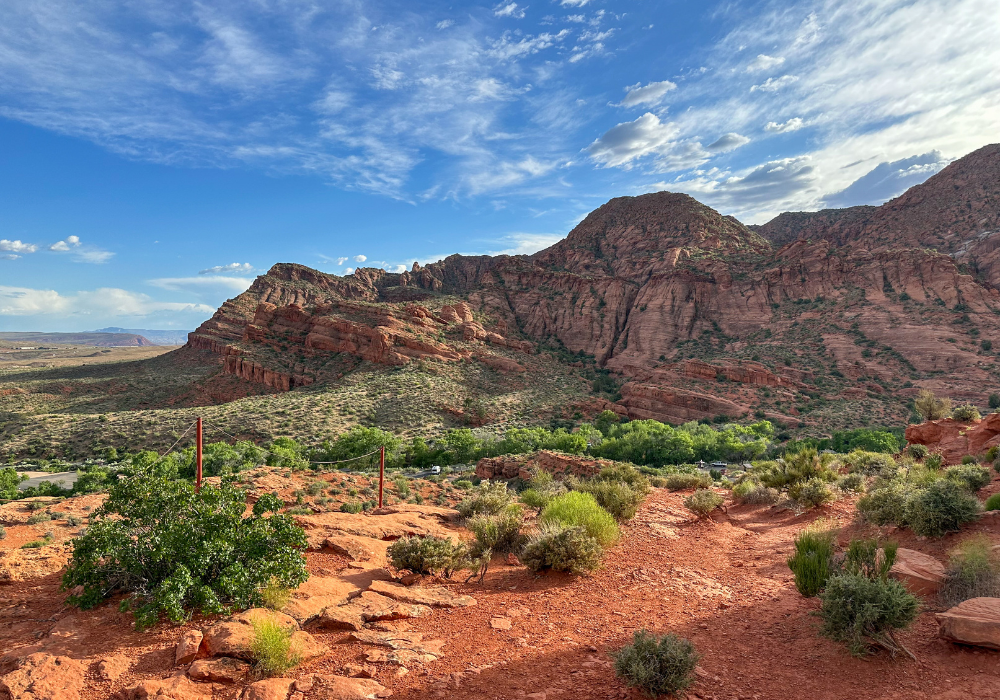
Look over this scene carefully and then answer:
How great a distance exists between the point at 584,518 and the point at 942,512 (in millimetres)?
6706

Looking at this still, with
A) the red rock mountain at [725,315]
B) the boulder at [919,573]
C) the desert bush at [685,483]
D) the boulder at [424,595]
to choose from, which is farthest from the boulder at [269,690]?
the red rock mountain at [725,315]

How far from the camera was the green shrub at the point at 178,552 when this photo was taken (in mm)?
6621

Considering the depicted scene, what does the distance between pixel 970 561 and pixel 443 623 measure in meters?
7.45

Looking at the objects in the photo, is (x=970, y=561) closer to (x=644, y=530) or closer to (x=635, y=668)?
(x=635, y=668)

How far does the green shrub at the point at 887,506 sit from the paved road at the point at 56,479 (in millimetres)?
37932

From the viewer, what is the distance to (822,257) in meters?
67.3

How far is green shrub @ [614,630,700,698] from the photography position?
4773 mm

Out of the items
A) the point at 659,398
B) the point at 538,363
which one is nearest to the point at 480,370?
the point at 538,363

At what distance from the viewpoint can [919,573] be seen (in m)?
6.60

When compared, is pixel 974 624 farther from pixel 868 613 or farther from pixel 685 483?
pixel 685 483

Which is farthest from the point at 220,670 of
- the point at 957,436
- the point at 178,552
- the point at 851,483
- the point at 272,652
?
the point at 957,436

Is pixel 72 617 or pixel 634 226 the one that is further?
pixel 634 226

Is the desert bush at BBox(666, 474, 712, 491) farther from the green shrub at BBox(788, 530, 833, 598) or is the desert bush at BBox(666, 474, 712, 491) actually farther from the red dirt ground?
the green shrub at BBox(788, 530, 833, 598)

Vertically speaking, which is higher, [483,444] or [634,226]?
[634,226]
